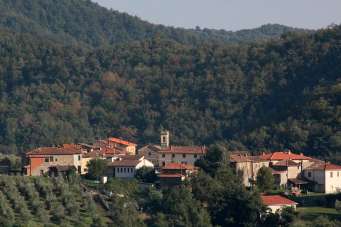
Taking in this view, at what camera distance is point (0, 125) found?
116938 mm

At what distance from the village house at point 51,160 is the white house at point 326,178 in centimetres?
1343

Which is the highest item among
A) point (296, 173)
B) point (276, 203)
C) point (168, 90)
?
point (168, 90)

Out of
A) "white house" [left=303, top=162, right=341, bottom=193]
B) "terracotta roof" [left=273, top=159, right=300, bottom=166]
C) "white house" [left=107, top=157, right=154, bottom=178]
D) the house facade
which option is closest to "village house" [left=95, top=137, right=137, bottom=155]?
the house facade

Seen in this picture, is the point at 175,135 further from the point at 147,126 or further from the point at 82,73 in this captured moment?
the point at 82,73

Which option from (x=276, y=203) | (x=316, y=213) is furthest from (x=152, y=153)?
(x=316, y=213)

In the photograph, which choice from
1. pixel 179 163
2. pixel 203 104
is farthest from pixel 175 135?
pixel 179 163

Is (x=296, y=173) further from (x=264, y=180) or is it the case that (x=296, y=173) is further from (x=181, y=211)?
(x=181, y=211)

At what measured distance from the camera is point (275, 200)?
217 ft

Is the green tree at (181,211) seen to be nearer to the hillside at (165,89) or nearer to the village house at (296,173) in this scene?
the village house at (296,173)

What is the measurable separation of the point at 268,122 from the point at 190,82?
25.7m

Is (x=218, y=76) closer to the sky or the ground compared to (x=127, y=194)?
closer to the sky

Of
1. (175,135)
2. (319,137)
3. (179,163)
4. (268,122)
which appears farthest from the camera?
(175,135)

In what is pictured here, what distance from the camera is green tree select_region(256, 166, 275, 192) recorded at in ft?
227

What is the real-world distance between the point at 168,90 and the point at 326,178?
5198cm
